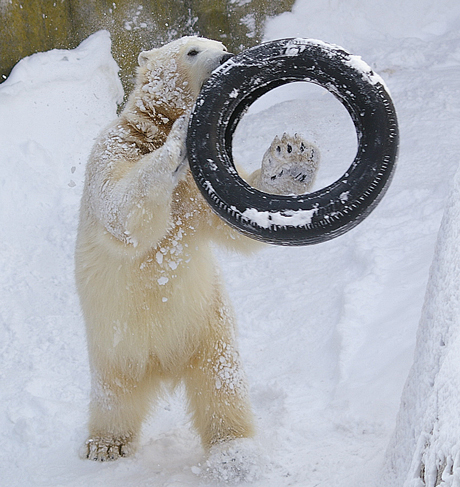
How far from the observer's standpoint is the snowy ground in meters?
3.09

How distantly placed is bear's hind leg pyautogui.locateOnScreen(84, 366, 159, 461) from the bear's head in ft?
3.84

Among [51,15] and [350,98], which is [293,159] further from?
[51,15]

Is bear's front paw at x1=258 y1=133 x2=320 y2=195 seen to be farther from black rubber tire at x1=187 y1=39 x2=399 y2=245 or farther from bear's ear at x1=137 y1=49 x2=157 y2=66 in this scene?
bear's ear at x1=137 y1=49 x2=157 y2=66

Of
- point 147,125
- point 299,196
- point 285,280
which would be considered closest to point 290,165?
point 299,196

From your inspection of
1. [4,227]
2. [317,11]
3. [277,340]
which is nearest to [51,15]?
[4,227]

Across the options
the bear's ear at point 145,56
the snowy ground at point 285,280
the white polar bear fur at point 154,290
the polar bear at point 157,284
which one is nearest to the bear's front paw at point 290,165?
the polar bear at point 157,284

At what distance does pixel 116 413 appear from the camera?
3.07 meters

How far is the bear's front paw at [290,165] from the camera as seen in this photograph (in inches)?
101

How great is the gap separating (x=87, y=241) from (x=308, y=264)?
210 cm

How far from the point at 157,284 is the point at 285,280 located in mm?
1912

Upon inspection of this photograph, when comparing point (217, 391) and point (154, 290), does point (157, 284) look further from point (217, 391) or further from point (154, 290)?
point (217, 391)

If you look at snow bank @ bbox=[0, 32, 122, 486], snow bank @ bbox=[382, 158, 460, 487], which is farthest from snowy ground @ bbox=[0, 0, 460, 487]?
snow bank @ bbox=[382, 158, 460, 487]

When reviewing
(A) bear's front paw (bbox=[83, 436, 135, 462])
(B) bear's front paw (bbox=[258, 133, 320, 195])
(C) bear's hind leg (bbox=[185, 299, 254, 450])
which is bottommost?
(A) bear's front paw (bbox=[83, 436, 135, 462])

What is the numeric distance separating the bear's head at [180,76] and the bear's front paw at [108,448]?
145 cm
